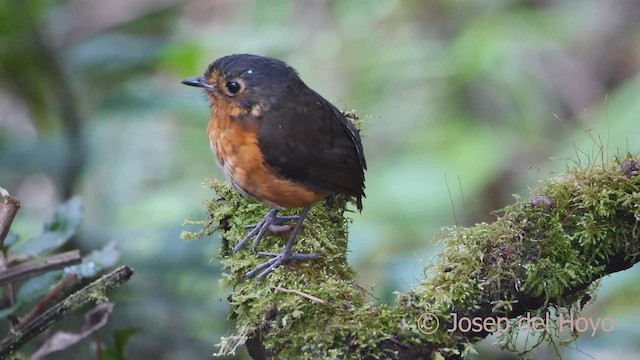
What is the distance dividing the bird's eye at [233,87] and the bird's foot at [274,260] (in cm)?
70

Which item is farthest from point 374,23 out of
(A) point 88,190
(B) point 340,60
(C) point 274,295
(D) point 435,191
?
(C) point 274,295

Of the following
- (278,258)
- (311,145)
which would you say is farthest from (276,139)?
(278,258)

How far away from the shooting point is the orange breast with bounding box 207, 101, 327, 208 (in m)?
2.70

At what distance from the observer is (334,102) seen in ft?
13.6

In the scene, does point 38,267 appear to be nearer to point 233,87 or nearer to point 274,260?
point 274,260

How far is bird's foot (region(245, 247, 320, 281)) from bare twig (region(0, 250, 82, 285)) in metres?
0.51

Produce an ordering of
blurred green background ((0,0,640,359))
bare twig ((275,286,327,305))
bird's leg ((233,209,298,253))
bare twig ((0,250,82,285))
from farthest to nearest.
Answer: blurred green background ((0,0,640,359))
bird's leg ((233,209,298,253))
bare twig ((0,250,82,285))
bare twig ((275,286,327,305))

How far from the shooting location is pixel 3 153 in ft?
12.3

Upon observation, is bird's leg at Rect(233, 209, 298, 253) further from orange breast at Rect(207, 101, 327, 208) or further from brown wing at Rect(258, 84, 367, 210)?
brown wing at Rect(258, 84, 367, 210)

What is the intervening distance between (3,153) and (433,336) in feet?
8.57

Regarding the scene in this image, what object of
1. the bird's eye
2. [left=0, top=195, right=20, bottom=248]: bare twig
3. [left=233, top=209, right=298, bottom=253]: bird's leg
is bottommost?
[left=0, top=195, right=20, bottom=248]: bare twig

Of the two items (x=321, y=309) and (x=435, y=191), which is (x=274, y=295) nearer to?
(x=321, y=309)

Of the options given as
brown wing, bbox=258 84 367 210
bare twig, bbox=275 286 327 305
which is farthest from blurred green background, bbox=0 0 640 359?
bare twig, bbox=275 286 327 305

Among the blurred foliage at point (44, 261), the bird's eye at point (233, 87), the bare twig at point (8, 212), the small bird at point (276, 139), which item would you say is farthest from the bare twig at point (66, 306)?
the bird's eye at point (233, 87)
